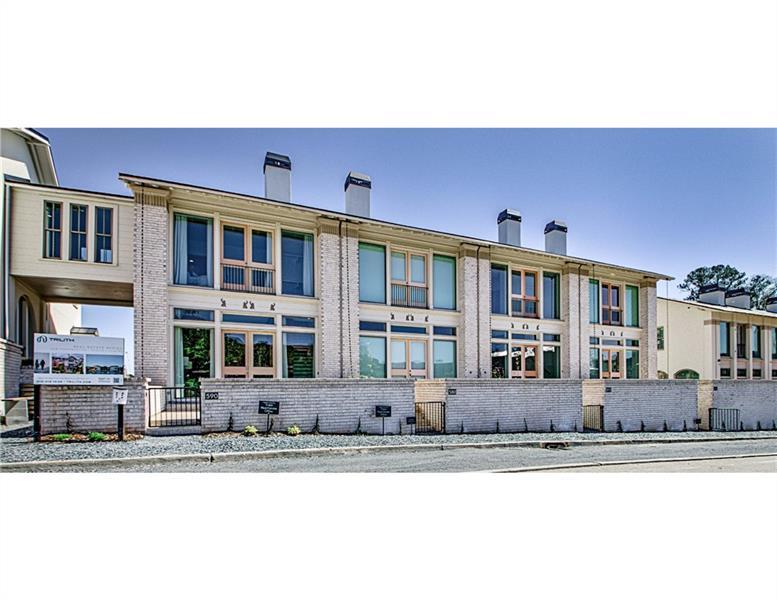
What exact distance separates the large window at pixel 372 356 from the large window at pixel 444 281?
2741 millimetres

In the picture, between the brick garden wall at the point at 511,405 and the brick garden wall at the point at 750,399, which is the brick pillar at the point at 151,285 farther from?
the brick garden wall at the point at 750,399

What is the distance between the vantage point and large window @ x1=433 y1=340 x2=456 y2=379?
16.8m

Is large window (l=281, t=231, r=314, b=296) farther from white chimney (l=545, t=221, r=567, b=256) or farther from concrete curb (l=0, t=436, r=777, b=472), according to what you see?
white chimney (l=545, t=221, r=567, b=256)

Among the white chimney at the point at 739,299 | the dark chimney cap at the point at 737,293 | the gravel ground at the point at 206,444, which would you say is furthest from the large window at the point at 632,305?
the dark chimney cap at the point at 737,293

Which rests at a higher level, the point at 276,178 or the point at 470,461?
the point at 276,178

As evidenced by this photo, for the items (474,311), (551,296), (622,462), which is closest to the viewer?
(622,462)

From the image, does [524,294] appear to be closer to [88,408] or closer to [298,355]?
[298,355]

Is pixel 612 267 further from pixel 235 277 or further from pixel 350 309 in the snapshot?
pixel 235 277

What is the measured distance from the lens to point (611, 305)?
831 inches

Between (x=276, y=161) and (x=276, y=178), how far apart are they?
58cm

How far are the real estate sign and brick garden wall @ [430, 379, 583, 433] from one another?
25.8 feet

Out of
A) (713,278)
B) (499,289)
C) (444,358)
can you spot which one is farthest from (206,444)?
(713,278)

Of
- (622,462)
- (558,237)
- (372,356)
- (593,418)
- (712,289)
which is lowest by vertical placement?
(593,418)

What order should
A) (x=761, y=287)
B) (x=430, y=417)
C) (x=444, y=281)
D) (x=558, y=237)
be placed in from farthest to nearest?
(x=761, y=287) < (x=558, y=237) < (x=444, y=281) < (x=430, y=417)
